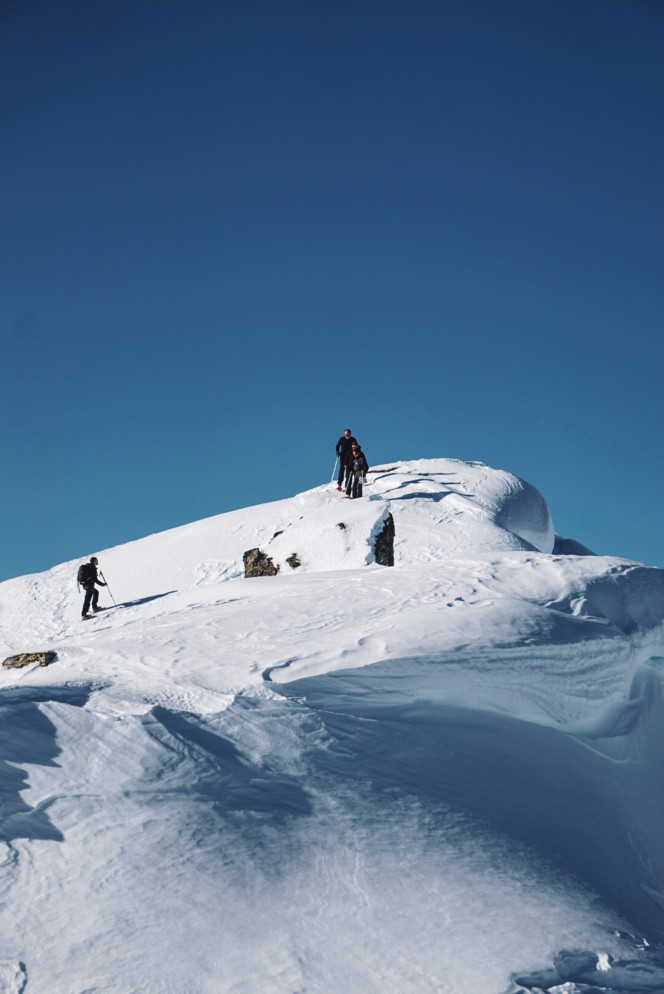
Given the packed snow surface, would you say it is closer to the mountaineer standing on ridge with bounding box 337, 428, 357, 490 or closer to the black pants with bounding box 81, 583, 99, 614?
the black pants with bounding box 81, 583, 99, 614

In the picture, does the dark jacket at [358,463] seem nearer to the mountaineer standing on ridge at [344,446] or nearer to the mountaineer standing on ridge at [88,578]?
the mountaineer standing on ridge at [344,446]

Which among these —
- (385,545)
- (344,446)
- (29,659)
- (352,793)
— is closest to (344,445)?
(344,446)

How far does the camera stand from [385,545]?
13.4 metres

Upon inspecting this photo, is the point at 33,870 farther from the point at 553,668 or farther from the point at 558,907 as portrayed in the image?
the point at 553,668

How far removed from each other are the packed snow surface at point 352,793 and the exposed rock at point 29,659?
6.3 inches

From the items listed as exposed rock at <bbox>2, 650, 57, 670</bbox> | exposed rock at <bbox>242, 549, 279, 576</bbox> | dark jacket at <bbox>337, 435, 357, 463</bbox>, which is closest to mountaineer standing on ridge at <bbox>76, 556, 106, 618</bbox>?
exposed rock at <bbox>242, 549, 279, 576</bbox>

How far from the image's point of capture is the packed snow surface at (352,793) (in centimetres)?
372

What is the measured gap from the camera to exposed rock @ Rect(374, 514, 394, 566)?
1310cm

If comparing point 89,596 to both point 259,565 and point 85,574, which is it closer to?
point 85,574

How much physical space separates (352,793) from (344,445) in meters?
15.3

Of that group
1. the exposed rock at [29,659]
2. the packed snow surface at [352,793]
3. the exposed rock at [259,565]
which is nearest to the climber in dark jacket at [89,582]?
the exposed rock at [259,565]

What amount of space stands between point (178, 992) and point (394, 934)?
1085 mm

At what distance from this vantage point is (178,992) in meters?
3.41

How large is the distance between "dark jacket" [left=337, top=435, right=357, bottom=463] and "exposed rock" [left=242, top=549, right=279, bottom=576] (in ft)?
21.2
